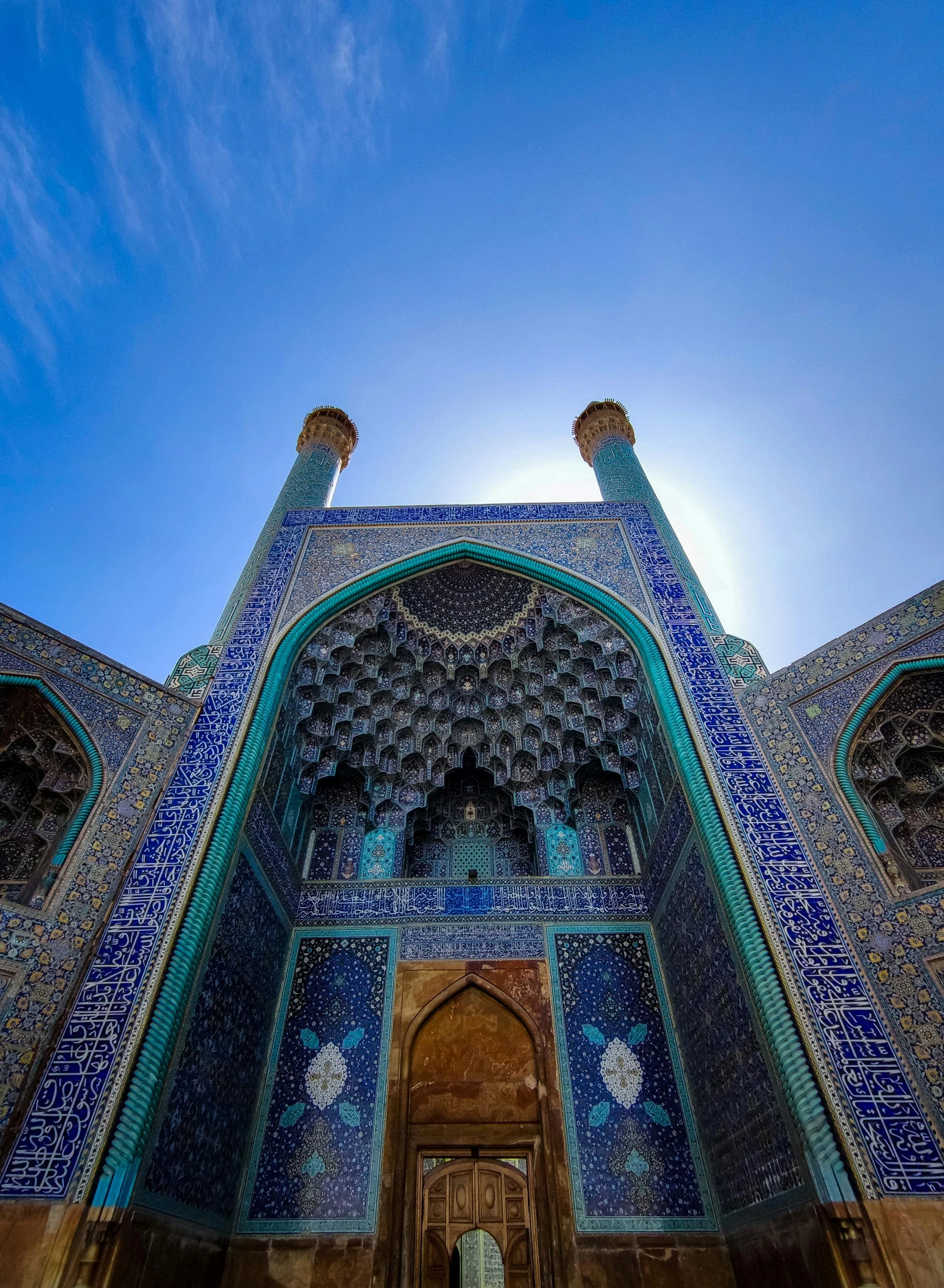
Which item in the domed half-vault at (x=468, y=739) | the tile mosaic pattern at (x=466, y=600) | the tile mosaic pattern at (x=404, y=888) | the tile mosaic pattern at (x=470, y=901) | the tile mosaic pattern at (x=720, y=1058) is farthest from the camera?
the tile mosaic pattern at (x=466, y=600)

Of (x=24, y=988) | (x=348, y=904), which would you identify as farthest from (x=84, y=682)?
(x=348, y=904)

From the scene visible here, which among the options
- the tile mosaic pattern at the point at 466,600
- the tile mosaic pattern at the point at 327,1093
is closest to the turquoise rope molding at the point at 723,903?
the tile mosaic pattern at the point at 466,600

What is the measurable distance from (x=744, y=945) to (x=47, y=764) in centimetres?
473

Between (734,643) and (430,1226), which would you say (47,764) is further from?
(734,643)

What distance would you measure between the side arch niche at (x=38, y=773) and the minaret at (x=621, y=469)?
200 inches

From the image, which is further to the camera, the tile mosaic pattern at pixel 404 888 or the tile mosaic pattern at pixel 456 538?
the tile mosaic pattern at pixel 456 538

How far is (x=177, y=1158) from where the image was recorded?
407 centimetres

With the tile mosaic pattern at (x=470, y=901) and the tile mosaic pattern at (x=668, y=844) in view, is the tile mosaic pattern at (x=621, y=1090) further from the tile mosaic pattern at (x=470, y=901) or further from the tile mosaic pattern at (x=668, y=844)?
the tile mosaic pattern at (x=668, y=844)

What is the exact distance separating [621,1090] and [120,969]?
3.70 metres

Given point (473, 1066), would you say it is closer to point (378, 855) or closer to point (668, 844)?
point (378, 855)

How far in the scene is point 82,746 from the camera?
4.95 metres

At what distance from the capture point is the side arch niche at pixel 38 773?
4.88 metres

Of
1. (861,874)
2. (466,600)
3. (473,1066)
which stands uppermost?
(466,600)

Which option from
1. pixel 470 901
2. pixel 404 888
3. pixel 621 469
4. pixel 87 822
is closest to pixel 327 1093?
pixel 404 888
